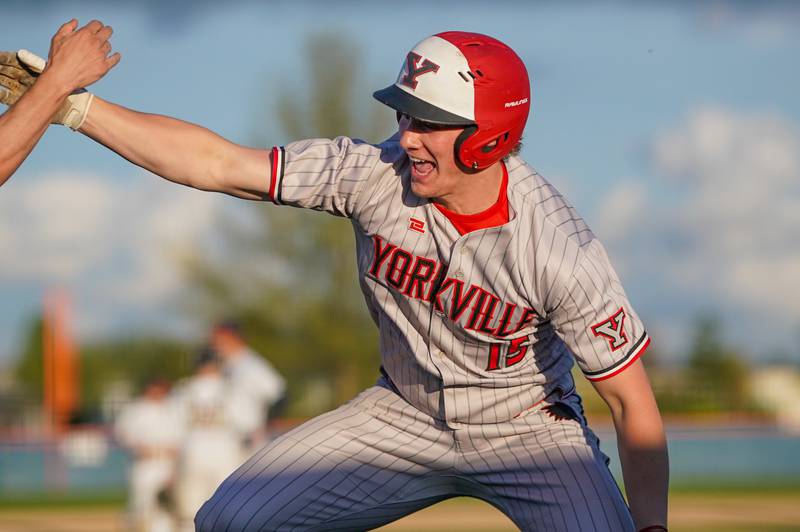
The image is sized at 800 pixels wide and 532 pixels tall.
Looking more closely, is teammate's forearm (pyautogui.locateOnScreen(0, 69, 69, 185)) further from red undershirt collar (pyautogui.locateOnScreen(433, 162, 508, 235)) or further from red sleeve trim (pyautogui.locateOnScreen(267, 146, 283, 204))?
red undershirt collar (pyautogui.locateOnScreen(433, 162, 508, 235))

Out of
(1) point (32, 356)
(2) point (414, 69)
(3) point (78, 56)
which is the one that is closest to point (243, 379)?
(2) point (414, 69)

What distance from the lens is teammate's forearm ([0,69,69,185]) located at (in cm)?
414

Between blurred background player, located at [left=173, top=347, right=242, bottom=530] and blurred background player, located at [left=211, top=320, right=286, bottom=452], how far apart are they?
0.08 metres

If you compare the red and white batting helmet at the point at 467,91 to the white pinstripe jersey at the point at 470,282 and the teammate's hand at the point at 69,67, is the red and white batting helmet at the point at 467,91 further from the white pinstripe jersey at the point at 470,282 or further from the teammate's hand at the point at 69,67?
the teammate's hand at the point at 69,67

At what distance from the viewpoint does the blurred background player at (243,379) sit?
36.5 ft

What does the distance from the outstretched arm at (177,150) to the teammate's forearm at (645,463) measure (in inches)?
67.7

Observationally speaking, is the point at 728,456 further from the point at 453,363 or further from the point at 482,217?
the point at 482,217

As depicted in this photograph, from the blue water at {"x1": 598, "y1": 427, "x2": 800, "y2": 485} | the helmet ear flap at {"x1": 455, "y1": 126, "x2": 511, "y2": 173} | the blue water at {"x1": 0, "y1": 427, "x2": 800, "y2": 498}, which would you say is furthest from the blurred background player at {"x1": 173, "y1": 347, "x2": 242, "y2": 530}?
the blue water at {"x1": 598, "y1": 427, "x2": 800, "y2": 485}

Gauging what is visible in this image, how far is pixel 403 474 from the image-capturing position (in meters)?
4.88

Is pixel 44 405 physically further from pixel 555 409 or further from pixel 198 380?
pixel 555 409

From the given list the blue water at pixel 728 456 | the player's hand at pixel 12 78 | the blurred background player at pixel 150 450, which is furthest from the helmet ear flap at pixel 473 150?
the blue water at pixel 728 456

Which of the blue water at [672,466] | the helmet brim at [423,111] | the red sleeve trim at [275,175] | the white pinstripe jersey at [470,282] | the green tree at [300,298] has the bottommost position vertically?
the white pinstripe jersey at [470,282]

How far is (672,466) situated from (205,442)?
15728mm

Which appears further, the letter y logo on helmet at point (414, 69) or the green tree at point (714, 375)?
the green tree at point (714, 375)
